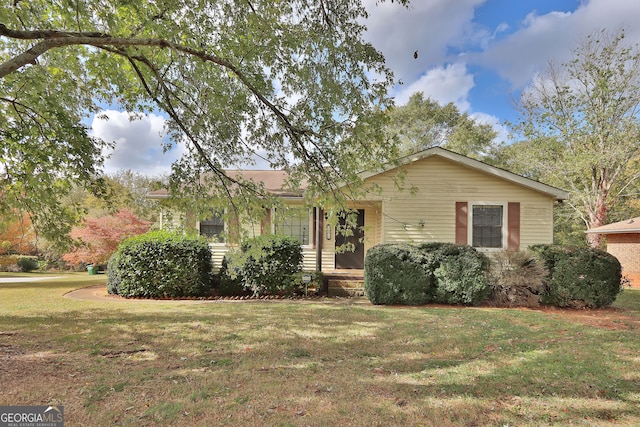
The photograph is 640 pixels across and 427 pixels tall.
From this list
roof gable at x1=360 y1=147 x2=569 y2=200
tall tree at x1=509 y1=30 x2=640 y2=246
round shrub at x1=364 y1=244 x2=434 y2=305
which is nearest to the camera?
round shrub at x1=364 y1=244 x2=434 y2=305

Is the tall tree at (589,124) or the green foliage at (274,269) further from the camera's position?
the tall tree at (589,124)

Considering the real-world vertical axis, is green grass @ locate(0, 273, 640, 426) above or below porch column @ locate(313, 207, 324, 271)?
below

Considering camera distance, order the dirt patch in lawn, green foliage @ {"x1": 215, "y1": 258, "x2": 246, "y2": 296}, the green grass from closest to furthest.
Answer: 1. the green grass
2. the dirt patch in lawn
3. green foliage @ {"x1": 215, "y1": 258, "x2": 246, "y2": 296}

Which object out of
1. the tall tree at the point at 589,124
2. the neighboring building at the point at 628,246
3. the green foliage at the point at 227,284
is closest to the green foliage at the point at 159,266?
the green foliage at the point at 227,284

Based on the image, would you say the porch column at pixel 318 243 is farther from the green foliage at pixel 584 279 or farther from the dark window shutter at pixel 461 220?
the green foliage at pixel 584 279

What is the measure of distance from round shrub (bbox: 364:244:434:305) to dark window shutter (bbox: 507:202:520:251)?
389 cm

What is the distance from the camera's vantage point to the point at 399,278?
342 inches

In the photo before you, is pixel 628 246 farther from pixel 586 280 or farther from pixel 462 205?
pixel 462 205

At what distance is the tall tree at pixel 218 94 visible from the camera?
17.2ft

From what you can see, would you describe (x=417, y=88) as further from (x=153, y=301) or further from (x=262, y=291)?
(x=153, y=301)

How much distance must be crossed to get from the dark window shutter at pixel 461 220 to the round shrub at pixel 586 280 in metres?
2.87

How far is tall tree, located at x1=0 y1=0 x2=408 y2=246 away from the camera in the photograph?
524cm

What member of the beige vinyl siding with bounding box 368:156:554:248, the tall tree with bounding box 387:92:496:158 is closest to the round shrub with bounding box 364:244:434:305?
the beige vinyl siding with bounding box 368:156:554:248

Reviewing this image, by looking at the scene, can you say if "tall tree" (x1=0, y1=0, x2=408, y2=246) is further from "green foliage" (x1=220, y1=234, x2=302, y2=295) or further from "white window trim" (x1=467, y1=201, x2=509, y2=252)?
"white window trim" (x1=467, y1=201, x2=509, y2=252)
